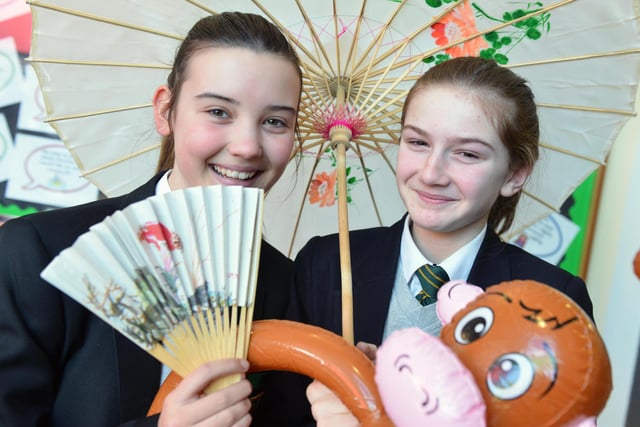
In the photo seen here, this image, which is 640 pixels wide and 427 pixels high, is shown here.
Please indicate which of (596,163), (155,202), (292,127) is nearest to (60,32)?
(292,127)

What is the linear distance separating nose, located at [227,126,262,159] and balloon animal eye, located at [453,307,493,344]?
0.47 m

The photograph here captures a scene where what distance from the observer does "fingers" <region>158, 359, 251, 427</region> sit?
30.3 inches

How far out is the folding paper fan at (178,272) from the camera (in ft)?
2.45

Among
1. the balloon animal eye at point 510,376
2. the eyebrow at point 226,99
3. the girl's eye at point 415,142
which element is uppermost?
the eyebrow at point 226,99

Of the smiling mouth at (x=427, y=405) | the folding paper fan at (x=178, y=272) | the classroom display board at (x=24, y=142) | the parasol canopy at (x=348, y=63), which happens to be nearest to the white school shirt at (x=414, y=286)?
the parasol canopy at (x=348, y=63)

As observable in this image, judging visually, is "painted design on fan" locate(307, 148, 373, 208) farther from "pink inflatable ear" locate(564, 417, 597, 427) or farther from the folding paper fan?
"pink inflatable ear" locate(564, 417, 597, 427)

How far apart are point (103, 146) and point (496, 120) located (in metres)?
0.84

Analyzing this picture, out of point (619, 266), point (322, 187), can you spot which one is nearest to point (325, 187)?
point (322, 187)

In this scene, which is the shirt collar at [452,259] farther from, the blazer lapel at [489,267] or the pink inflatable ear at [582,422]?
the pink inflatable ear at [582,422]

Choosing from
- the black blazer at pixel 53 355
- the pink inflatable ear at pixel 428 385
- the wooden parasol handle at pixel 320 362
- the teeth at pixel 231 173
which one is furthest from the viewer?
the teeth at pixel 231 173

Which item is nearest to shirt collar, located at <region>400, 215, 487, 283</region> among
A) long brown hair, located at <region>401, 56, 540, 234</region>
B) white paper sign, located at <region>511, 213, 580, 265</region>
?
long brown hair, located at <region>401, 56, 540, 234</region>

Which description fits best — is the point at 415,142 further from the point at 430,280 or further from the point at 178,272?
the point at 178,272

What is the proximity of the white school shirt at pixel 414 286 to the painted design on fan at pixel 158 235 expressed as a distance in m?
0.54

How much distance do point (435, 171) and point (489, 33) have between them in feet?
1.33
